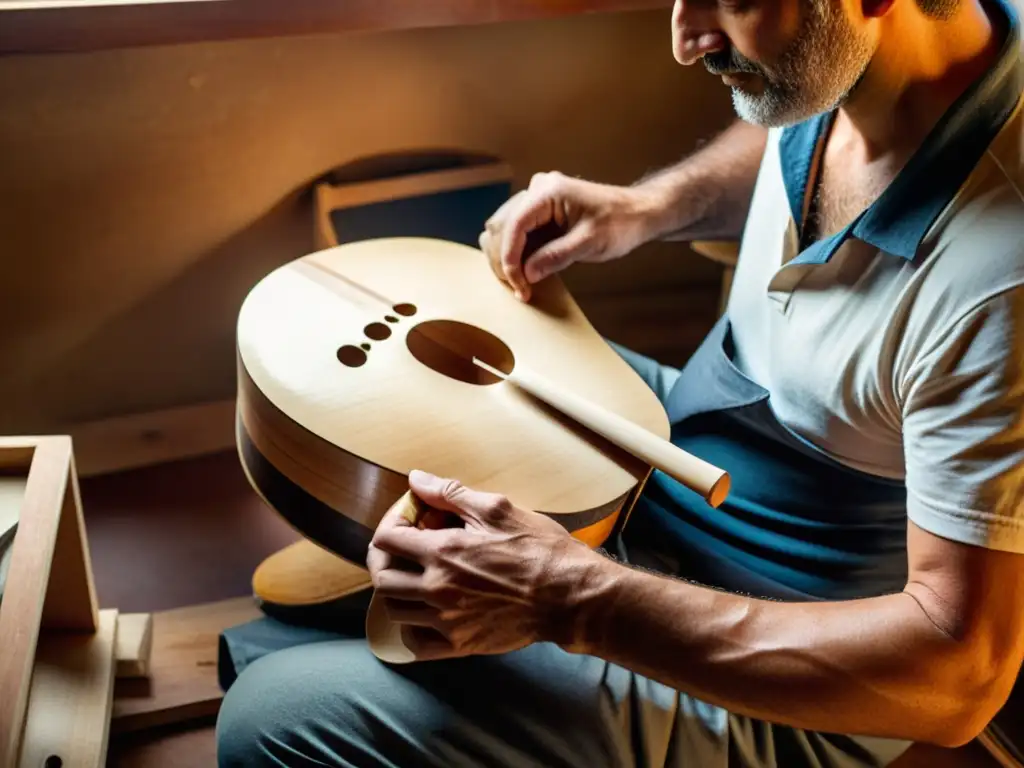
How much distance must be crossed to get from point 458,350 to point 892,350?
447 millimetres

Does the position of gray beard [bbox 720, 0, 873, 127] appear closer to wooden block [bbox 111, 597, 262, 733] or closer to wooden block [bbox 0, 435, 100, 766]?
wooden block [bbox 0, 435, 100, 766]

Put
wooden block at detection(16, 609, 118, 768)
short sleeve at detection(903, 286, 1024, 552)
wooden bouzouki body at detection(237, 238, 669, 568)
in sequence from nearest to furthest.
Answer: short sleeve at detection(903, 286, 1024, 552)
wooden bouzouki body at detection(237, 238, 669, 568)
wooden block at detection(16, 609, 118, 768)

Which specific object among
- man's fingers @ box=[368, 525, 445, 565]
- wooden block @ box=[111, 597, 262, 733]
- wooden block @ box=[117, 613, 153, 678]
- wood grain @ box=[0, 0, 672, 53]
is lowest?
wooden block @ box=[111, 597, 262, 733]

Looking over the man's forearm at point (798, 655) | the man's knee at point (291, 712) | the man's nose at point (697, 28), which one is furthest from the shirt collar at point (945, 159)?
the man's knee at point (291, 712)

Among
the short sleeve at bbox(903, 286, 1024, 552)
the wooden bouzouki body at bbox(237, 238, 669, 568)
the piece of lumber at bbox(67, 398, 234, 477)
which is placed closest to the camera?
the short sleeve at bbox(903, 286, 1024, 552)

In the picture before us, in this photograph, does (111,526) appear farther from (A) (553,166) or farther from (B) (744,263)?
(B) (744,263)

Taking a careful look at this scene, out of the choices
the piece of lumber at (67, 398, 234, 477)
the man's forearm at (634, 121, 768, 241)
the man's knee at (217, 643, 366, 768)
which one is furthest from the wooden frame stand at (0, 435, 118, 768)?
the man's forearm at (634, 121, 768, 241)

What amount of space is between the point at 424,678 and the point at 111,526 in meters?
0.83

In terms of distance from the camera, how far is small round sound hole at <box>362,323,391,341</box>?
1052 millimetres

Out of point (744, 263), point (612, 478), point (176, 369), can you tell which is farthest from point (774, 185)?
point (176, 369)

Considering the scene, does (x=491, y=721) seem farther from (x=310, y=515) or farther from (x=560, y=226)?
(x=560, y=226)

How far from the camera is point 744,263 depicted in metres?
1.11

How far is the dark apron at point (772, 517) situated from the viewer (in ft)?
3.27

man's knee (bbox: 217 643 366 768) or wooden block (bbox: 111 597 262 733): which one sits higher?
man's knee (bbox: 217 643 366 768)
